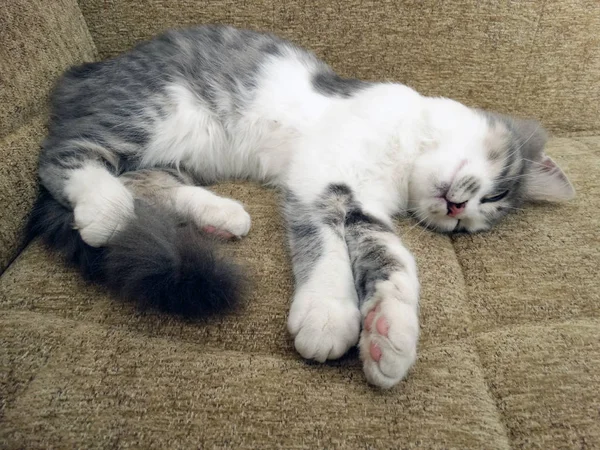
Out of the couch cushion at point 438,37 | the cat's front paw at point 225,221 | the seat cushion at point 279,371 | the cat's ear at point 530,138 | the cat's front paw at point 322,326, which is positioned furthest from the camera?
the couch cushion at point 438,37

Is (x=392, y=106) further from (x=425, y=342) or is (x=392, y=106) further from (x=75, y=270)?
(x=75, y=270)

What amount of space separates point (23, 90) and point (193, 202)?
20.1 inches

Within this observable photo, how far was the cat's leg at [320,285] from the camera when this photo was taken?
2.32 ft

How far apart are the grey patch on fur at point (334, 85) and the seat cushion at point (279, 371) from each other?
0.63 metres

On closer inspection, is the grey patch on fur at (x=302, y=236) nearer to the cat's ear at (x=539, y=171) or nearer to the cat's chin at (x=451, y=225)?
the cat's chin at (x=451, y=225)

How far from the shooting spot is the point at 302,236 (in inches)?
38.8

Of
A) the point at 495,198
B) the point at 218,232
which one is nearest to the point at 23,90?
the point at 218,232

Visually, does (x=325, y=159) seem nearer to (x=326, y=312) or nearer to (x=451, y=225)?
(x=451, y=225)

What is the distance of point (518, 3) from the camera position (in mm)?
1478

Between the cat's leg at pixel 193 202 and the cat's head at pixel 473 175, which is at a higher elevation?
the cat's leg at pixel 193 202

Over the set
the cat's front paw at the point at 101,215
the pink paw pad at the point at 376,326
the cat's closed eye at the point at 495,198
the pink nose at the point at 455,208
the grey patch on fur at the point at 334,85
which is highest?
the cat's front paw at the point at 101,215

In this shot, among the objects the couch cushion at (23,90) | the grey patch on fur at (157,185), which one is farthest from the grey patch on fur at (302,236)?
the couch cushion at (23,90)

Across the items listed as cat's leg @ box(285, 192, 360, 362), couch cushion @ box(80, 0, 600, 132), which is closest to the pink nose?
cat's leg @ box(285, 192, 360, 362)

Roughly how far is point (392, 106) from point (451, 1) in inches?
22.2
